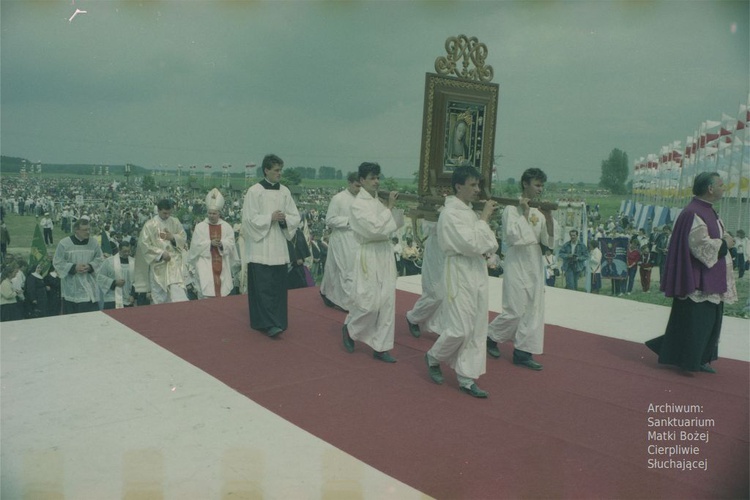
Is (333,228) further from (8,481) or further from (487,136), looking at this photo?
(8,481)

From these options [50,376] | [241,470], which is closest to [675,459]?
[241,470]

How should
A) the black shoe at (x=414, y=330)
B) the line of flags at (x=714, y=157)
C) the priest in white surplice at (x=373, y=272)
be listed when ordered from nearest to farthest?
the priest in white surplice at (x=373, y=272) → the black shoe at (x=414, y=330) → the line of flags at (x=714, y=157)

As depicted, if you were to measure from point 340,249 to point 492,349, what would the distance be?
9.11 ft

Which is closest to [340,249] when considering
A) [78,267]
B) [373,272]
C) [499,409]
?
[373,272]

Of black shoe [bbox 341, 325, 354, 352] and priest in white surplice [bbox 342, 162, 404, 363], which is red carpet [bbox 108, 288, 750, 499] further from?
priest in white surplice [bbox 342, 162, 404, 363]

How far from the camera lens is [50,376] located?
5242 millimetres

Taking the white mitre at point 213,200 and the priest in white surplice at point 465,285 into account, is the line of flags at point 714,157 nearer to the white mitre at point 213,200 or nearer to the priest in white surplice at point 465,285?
the priest in white surplice at point 465,285

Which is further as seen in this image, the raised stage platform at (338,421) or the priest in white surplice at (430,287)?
the priest in white surplice at (430,287)

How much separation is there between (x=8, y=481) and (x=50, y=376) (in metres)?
1.95

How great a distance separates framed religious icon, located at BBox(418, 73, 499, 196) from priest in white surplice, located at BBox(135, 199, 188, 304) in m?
4.11

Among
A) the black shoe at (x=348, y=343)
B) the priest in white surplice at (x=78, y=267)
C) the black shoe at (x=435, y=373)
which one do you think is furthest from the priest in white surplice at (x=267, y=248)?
the priest in white surplice at (x=78, y=267)

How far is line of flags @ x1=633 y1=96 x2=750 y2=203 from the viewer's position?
36.1 feet

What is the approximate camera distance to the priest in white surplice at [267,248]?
6637 mm

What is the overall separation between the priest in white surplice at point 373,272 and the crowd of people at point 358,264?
0.04 ft
